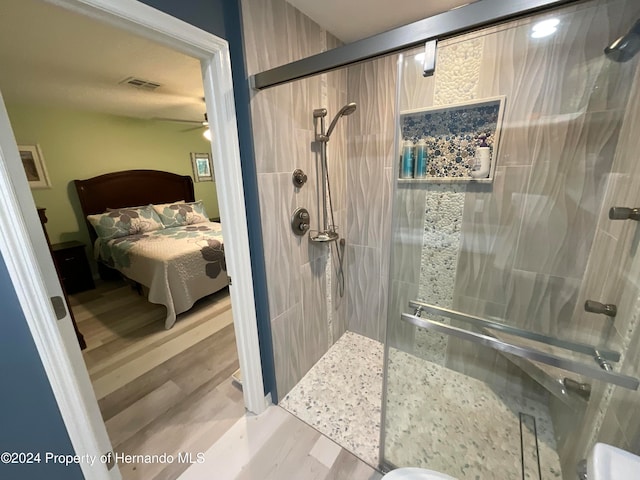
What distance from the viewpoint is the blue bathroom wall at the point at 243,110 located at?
999 mm

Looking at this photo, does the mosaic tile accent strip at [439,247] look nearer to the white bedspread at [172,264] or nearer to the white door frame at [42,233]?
the white door frame at [42,233]

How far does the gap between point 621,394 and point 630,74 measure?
128 centimetres

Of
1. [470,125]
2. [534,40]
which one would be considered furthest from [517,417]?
[534,40]

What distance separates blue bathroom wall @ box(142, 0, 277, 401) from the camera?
999 mm

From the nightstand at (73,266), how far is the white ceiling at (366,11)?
3.78m

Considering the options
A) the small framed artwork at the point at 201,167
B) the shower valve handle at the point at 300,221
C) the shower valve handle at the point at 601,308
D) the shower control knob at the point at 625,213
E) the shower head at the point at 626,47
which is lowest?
the shower valve handle at the point at 601,308

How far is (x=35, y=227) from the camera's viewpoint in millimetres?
806

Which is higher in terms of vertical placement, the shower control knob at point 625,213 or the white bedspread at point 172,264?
the shower control knob at point 625,213

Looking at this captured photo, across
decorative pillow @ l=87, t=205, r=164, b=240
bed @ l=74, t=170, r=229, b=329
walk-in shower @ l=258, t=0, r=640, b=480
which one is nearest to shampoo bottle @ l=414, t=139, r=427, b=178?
walk-in shower @ l=258, t=0, r=640, b=480

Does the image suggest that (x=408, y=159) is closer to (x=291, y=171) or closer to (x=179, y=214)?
(x=291, y=171)

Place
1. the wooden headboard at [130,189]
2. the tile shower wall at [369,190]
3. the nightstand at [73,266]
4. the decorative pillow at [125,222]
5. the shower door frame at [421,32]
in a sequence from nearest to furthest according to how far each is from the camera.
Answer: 1. the shower door frame at [421,32]
2. the tile shower wall at [369,190]
3. the nightstand at [73,266]
4. the decorative pillow at [125,222]
5. the wooden headboard at [130,189]

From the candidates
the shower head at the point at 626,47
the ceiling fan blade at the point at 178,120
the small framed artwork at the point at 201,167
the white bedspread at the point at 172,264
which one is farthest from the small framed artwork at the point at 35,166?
the shower head at the point at 626,47

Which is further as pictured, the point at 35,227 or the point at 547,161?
the point at 547,161

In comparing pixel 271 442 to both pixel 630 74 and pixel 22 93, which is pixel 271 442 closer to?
pixel 630 74
